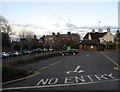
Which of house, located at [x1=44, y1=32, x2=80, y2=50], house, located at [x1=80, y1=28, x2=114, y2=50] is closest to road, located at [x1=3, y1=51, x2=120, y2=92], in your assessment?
house, located at [x1=44, y1=32, x2=80, y2=50]

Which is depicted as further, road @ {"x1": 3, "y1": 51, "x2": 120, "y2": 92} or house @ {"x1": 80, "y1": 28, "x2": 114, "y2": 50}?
house @ {"x1": 80, "y1": 28, "x2": 114, "y2": 50}

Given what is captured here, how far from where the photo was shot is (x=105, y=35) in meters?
163

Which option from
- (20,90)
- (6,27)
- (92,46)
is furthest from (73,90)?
(92,46)

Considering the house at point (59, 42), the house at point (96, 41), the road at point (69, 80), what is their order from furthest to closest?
the house at point (96, 41) → the house at point (59, 42) → the road at point (69, 80)

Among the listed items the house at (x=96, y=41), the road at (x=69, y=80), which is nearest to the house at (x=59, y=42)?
the house at (x=96, y=41)

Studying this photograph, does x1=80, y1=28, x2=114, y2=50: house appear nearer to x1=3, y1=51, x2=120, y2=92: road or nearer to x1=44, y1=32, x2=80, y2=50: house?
x1=44, y1=32, x2=80, y2=50: house

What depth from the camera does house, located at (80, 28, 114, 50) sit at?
467 ft

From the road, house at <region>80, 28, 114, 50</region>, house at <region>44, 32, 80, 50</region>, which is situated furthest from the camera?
house at <region>80, 28, 114, 50</region>

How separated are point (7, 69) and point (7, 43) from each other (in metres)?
55.1

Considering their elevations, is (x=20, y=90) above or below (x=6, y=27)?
below

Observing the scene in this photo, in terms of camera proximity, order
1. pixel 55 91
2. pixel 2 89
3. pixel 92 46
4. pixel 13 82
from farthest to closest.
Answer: pixel 92 46 < pixel 13 82 < pixel 2 89 < pixel 55 91

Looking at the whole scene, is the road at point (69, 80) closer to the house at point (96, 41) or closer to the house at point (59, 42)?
the house at point (59, 42)

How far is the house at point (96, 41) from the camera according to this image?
142375 mm

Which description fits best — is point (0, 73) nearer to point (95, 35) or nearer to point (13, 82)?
point (13, 82)
